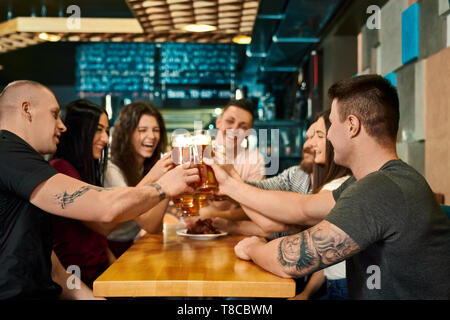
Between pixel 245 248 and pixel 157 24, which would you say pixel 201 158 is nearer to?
pixel 245 248

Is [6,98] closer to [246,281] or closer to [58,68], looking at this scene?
[246,281]

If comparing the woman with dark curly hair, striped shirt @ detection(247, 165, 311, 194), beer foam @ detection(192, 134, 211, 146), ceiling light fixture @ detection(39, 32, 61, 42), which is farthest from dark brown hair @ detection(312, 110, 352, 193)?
ceiling light fixture @ detection(39, 32, 61, 42)

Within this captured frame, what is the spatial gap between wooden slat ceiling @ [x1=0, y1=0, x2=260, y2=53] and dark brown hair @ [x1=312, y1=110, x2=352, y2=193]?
1134 millimetres

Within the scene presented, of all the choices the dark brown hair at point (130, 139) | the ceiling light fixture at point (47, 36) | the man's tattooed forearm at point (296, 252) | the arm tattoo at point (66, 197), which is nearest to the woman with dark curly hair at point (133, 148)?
the dark brown hair at point (130, 139)

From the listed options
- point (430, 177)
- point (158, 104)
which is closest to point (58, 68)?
point (158, 104)

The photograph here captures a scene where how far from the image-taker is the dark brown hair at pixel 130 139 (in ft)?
9.37

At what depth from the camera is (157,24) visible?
336 cm

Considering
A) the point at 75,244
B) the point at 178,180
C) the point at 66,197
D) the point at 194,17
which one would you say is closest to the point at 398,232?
the point at 178,180

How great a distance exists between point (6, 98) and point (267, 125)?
Answer: 4.26 metres

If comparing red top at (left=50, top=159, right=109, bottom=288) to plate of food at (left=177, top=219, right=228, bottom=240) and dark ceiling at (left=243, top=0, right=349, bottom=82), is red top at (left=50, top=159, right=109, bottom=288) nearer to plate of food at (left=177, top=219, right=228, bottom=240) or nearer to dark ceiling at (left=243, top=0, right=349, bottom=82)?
plate of food at (left=177, top=219, right=228, bottom=240)

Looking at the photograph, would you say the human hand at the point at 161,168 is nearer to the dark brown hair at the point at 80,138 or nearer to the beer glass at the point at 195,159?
the beer glass at the point at 195,159

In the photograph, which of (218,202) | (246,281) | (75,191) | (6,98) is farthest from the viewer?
(218,202)

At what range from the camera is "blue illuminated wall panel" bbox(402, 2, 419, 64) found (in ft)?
8.84

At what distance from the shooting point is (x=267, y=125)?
5684 millimetres
